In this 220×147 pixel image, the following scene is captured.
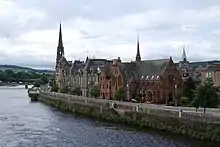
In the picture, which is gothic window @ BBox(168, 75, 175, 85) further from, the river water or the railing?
the river water

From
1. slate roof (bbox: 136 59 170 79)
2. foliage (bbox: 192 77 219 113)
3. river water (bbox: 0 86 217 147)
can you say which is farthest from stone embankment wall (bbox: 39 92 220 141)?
slate roof (bbox: 136 59 170 79)

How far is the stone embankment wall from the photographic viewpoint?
5295 centimetres

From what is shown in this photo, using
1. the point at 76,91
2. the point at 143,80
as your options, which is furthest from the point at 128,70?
the point at 76,91

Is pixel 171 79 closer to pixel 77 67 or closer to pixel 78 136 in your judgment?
pixel 78 136

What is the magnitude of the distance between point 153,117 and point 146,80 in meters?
26.3

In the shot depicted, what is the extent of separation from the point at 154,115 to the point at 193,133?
34.1ft

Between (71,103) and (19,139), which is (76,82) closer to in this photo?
(71,103)

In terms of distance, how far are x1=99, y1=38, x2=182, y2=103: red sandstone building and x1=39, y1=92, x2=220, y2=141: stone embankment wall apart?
346 inches

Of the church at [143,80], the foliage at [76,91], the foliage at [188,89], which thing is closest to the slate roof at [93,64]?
the foliage at [76,91]

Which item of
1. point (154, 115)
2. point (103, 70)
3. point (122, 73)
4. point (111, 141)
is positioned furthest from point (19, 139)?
point (103, 70)

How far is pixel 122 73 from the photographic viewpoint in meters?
93.5

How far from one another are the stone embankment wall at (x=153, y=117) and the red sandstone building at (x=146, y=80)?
878 centimetres

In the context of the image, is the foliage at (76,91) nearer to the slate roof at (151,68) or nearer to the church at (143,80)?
the church at (143,80)

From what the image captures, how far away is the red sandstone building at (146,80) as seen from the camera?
86875 mm
